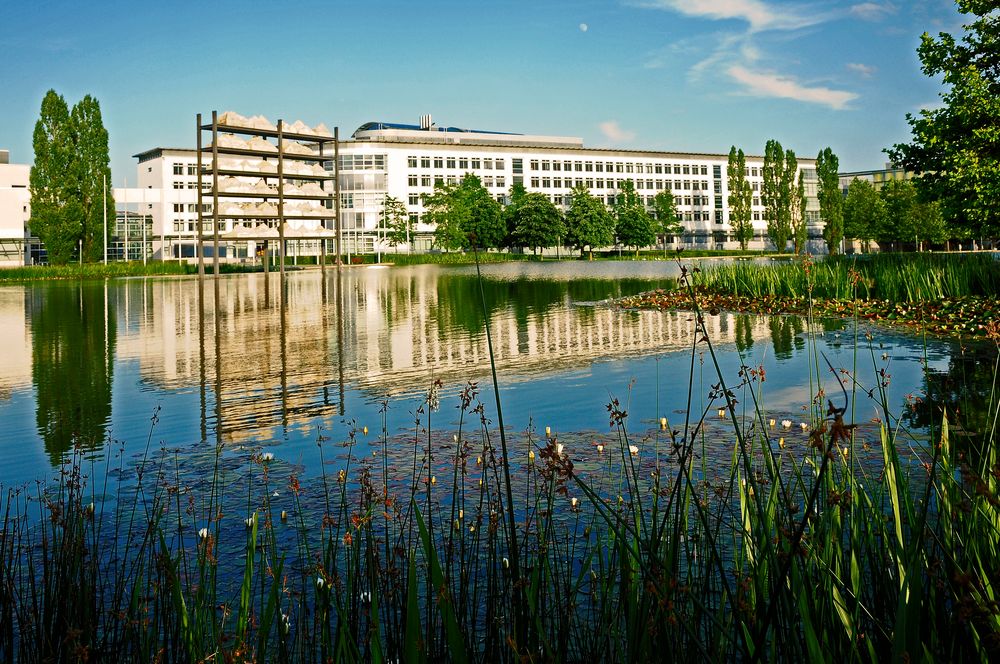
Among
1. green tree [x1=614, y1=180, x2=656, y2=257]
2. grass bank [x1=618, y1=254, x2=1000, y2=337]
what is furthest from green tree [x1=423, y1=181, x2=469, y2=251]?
grass bank [x1=618, y1=254, x2=1000, y2=337]

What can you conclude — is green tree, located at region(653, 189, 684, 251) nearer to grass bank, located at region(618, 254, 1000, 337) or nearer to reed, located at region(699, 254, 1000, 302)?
reed, located at region(699, 254, 1000, 302)

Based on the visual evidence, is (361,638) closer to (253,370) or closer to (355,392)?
(355,392)

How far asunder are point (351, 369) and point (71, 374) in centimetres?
372

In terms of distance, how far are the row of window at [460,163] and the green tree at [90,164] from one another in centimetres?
5481

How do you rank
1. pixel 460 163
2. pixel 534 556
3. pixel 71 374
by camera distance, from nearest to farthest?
pixel 534 556 < pixel 71 374 < pixel 460 163

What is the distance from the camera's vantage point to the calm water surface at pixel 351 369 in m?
7.96

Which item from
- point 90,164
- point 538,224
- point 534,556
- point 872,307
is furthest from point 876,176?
point 534,556

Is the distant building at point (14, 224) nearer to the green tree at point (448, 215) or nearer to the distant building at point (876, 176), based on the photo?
the green tree at point (448, 215)

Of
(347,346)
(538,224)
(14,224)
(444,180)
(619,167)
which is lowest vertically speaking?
(347,346)

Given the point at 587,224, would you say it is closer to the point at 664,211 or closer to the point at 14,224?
the point at 664,211

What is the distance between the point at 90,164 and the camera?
192ft

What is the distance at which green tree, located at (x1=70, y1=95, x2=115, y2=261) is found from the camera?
57875mm

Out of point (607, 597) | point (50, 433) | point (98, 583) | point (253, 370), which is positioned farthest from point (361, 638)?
point (253, 370)

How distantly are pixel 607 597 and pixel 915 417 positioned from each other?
5.93 metres
